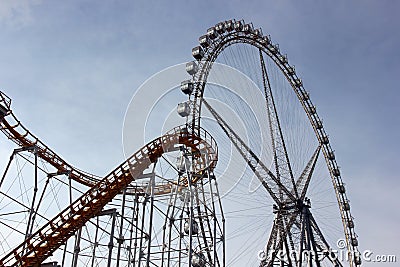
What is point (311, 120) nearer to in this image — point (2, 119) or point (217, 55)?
point (217, 55)

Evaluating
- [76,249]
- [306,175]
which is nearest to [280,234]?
[306,175]

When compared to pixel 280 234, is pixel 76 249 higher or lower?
lower

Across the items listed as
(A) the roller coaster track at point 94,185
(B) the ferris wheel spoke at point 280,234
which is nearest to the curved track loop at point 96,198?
(A) the roller coaster track at point 94,185

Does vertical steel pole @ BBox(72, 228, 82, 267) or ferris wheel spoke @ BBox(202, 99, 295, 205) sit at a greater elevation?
ferris wheel spoke @ BBox(202, 99, 295, 205)

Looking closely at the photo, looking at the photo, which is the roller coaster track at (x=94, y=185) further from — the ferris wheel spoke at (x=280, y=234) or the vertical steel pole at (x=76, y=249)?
the ferris wheel spoke at (x=280, y=234)

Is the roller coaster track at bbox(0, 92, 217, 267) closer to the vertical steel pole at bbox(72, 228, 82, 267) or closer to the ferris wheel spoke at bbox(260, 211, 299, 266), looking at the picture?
the vertical steel pole at bbox(72, 228, 82, 267)

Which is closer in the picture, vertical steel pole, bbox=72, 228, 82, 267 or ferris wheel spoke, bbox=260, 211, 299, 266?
vertical steel pole, bbox=72, 228, 82, 267

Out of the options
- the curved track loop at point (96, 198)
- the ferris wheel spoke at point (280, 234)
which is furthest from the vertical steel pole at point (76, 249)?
the ferris wheel spoke at point (280, 234)

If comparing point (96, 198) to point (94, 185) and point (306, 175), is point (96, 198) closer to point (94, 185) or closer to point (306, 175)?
point (94, 185)

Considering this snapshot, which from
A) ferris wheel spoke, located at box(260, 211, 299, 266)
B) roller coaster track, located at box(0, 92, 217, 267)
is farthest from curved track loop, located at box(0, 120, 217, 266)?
ferris wheel spoke, located at box(260, 211, 299, 266)

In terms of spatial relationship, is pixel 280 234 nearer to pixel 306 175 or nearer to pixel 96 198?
pixel 306 175

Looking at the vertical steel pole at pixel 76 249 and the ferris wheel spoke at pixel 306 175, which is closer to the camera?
the vertical steel pole at pixel 76 249

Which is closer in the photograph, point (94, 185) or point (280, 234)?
Result: point (94, 185)

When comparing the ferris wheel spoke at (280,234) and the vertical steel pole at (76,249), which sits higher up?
the ferris wheel spoke at (280,234)
